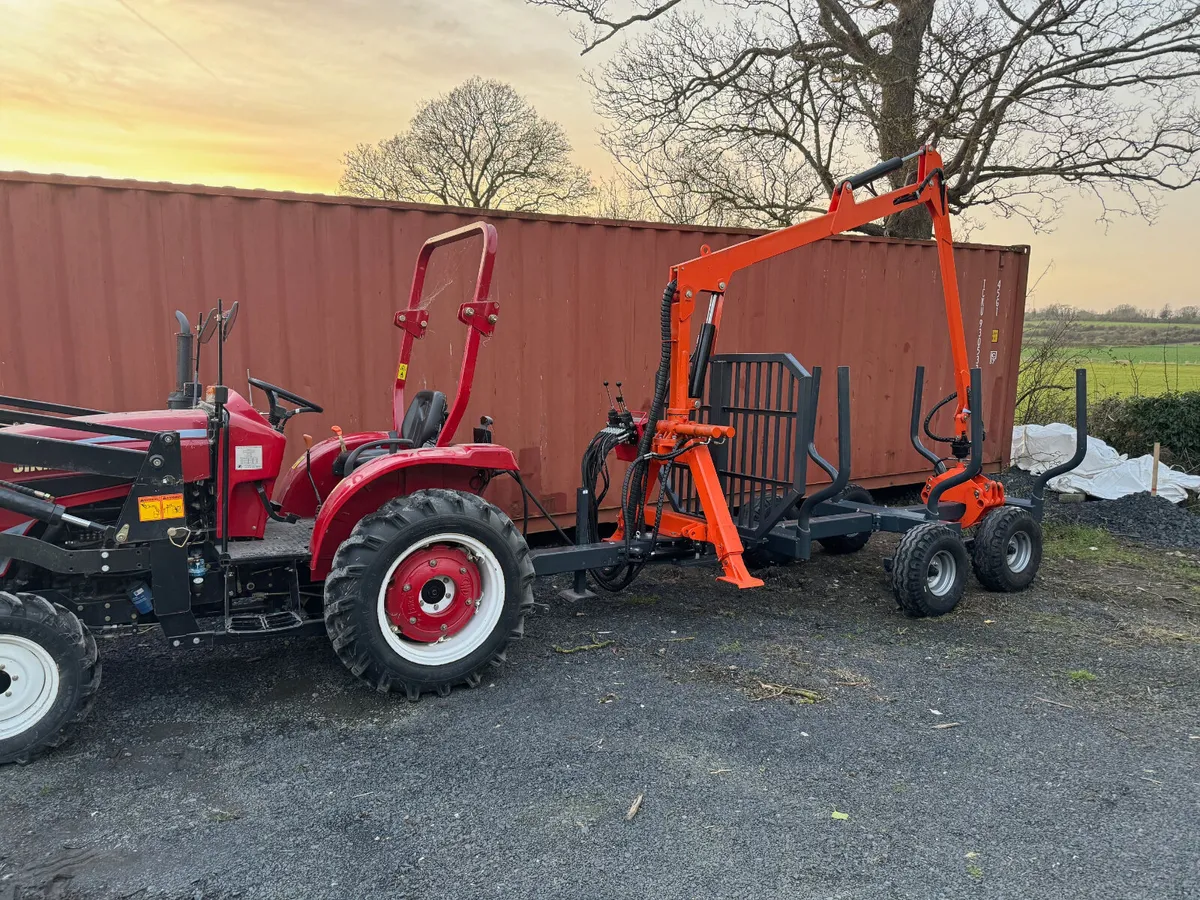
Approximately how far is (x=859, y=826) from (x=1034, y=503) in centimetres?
Answer: 390

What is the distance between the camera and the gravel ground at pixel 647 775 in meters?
2.50

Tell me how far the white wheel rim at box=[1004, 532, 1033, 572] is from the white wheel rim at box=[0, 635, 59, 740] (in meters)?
5.49

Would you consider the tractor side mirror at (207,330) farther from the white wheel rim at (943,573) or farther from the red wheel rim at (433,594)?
the white wheel rim at (943,573)

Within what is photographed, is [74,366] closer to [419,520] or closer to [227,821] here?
[419,520]

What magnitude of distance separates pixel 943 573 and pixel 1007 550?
2.22 ft

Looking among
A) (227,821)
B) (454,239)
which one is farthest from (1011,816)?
(454,239)

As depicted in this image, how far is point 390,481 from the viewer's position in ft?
12.7

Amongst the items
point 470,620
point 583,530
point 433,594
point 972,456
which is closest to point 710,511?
point 583,530

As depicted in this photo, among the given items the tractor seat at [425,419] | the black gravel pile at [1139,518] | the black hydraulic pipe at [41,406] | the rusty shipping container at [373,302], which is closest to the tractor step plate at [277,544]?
the tractor seat at [425,419]

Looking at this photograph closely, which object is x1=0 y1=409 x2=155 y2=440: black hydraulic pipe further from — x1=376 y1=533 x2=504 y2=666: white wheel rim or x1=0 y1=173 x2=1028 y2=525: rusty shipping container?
x1=0 y1=173 x2=1028 y2=525: rusty shipping container

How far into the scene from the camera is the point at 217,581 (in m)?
3.45

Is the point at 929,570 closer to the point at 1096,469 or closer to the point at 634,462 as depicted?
the point at 634,462

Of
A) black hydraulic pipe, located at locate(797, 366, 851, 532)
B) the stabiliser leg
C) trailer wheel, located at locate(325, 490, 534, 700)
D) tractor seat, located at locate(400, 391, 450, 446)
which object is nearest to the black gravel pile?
black hydraulic pipe, located at locate(797, 366, 851, 532)

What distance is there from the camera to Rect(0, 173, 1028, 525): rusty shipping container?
15.6 feet
